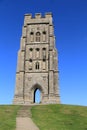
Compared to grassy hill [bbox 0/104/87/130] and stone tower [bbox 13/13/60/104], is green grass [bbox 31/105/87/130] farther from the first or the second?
stone tower [bbox 13/13/60/104]

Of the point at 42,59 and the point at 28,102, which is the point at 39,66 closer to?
the point at 42,59

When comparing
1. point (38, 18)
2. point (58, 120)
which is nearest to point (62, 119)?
point (58, 120)

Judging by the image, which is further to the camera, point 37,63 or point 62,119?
point 37,63

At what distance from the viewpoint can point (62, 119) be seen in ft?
96.6

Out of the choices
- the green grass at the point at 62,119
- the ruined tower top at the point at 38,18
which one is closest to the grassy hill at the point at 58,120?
the green grass at the point at 62,119

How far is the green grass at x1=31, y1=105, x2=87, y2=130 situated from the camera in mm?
25430

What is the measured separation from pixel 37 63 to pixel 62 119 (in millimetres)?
29719

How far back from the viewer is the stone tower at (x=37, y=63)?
54438 millimetres

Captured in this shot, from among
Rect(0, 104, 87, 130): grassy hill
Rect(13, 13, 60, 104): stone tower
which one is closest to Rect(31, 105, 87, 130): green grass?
Rect(0, 104, 87, 130): grassy hill

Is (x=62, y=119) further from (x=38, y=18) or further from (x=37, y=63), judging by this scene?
(x=38, y=18)

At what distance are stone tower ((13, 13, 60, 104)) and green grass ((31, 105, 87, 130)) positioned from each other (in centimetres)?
1745

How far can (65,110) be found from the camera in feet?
117

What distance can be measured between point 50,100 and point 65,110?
668 inches

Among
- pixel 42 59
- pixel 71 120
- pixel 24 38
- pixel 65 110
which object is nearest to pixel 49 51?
pixel 42 59
